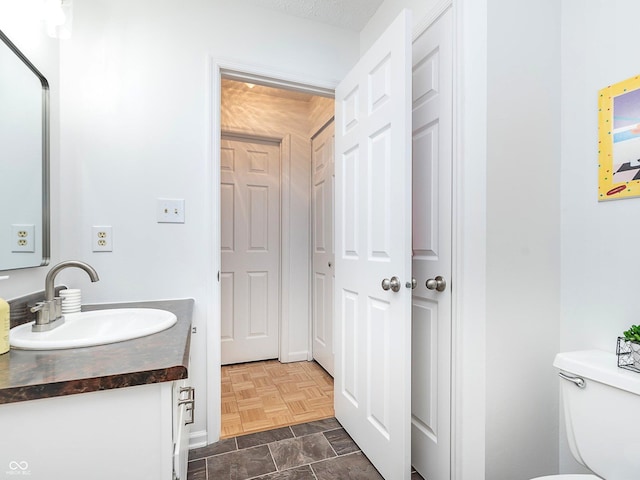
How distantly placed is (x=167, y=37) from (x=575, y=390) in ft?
7.28

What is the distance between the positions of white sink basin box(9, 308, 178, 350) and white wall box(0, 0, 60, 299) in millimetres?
186

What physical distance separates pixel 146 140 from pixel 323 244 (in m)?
1.46

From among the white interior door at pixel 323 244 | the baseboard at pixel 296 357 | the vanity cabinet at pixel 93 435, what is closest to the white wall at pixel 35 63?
the vanity cabinet at pixel 93 435

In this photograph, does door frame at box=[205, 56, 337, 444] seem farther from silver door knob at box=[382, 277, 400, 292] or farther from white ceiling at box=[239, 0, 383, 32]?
silver door knob at box=[382, 277, 400, 292]

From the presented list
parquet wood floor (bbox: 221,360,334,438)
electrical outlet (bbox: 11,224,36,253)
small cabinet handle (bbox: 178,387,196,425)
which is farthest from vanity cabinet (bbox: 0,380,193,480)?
parquet wood floor (bbox: 221,360,334,438)

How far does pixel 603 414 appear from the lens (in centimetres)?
94

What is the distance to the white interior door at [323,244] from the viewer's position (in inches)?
97.7

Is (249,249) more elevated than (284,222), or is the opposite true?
(284,222)

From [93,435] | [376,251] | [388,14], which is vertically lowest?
[93,435]

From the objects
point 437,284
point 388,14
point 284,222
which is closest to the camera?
point 437,284

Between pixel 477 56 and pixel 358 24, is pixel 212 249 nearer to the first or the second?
pixel 477 56

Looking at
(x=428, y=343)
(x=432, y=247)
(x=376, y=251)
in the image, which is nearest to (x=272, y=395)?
(x=428, y=343)

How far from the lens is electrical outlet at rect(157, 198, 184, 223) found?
1.58 meters

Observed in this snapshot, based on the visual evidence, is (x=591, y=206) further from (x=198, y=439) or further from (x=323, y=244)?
(x=198, y=439)
